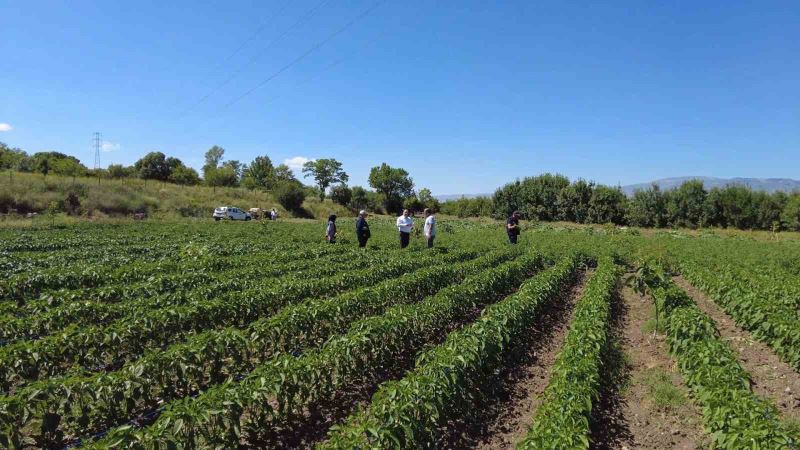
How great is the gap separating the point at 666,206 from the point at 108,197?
6007cm

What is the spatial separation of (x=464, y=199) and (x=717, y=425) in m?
64.0

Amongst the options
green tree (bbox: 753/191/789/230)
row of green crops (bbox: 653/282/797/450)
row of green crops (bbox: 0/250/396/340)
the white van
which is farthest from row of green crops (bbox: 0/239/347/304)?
green tree (bbox: 753/191/789/230)

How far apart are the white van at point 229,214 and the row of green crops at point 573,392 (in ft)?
143

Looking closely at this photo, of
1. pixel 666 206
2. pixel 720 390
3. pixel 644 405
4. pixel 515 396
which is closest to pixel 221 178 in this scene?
pixel 666 206

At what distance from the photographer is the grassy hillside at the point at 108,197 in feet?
122

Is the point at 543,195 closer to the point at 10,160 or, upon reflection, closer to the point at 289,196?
the point at 289,196

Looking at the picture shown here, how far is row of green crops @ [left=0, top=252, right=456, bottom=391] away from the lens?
216 inches

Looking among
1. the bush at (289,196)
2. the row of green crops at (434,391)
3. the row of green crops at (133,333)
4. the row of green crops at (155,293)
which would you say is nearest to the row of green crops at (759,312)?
the row of green crops at (434,391)

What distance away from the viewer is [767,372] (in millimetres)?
7219

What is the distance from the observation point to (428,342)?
8266 millimetres

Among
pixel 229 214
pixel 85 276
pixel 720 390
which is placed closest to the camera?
pixel 720 390

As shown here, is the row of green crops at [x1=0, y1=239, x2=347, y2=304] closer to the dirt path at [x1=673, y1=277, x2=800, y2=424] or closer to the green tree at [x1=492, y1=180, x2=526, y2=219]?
the dirt path at [x1=673, y1=277, x2=800, y2=424]

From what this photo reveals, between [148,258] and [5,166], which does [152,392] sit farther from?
[5,166]

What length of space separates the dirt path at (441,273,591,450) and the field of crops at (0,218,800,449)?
3 centimetres
